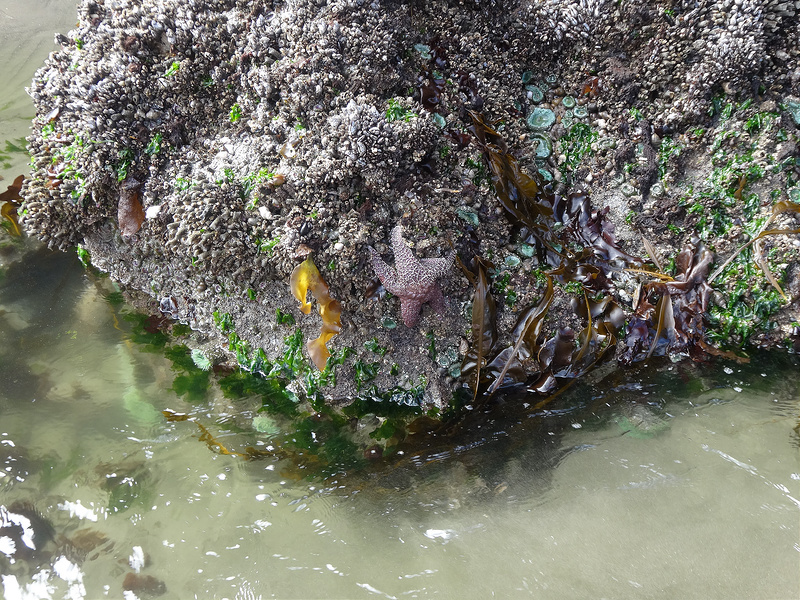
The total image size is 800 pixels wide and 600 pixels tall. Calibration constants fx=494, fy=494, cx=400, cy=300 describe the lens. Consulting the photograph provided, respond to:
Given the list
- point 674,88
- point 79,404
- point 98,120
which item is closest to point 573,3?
point 674,88

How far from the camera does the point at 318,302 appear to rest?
2783 millimetres

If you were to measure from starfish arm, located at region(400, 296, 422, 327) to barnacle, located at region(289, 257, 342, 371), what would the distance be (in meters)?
0.37

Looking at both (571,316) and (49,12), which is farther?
(49,12)

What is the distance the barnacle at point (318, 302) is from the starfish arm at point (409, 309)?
14.6 inches

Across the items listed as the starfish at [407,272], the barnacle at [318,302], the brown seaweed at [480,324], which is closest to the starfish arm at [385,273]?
the starfish at [407,272]

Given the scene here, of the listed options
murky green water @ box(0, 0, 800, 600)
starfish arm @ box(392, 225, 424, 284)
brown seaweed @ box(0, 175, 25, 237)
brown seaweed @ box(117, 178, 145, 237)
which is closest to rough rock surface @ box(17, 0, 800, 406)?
brown seaweed @ box(117, 178, 145, 237)

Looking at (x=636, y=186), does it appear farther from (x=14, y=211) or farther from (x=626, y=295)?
(x=14, y=211)

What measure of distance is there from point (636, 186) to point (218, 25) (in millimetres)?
2708

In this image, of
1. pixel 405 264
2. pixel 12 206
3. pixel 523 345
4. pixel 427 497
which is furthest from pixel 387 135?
pixel 12 206

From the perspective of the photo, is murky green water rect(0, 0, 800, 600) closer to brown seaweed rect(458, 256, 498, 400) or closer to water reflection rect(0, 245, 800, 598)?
water reflection rect(0, 245, 800, 598)

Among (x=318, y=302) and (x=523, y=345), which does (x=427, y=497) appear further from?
(x=318, y=302)

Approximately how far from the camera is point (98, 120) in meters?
2.98

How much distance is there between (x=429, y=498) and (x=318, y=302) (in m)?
1.19

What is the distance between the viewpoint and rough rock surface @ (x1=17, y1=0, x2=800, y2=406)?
9.04ft
